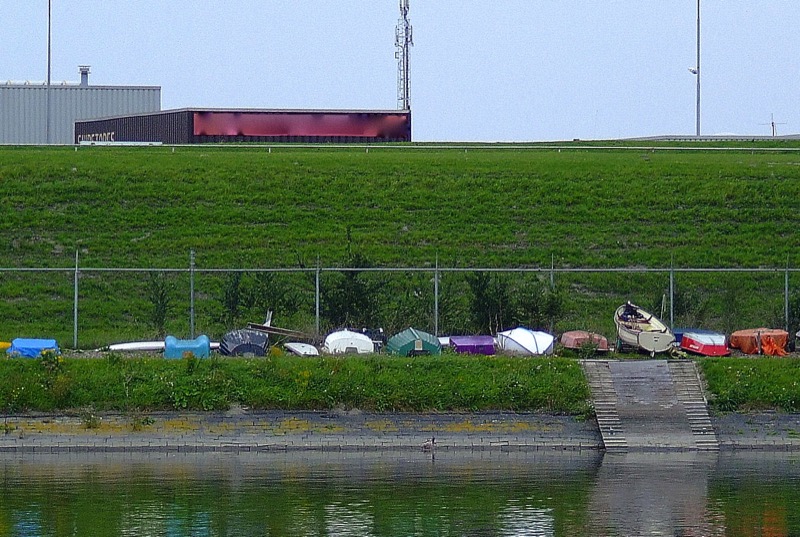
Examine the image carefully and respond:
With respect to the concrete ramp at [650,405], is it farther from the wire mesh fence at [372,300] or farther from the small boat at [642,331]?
the wire mesh fence at [372,300]

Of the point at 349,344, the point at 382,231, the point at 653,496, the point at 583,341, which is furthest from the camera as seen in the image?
the point at 382,231

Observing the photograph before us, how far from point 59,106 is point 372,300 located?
5645cm

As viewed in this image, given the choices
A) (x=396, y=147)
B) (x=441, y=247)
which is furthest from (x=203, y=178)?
(x=396, y=147)

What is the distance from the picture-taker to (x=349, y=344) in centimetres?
3356

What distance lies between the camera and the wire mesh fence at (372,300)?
121ft

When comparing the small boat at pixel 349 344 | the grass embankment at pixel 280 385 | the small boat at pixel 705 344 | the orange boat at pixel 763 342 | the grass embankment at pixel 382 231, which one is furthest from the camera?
the grass embankment at pixel 382 231

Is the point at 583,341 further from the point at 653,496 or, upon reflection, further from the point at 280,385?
the point at 653,496

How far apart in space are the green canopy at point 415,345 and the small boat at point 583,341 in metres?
3.56

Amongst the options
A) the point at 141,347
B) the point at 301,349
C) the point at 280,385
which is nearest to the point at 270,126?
the point at 141,347

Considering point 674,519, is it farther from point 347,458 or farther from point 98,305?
point 98,305

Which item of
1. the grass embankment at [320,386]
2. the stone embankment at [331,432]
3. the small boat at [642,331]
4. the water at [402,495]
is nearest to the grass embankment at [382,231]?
the small boat at [642,331]

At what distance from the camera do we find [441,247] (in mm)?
45969

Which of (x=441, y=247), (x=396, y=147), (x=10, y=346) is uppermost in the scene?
(x=396, y=147)

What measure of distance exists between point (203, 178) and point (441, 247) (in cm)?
1123
